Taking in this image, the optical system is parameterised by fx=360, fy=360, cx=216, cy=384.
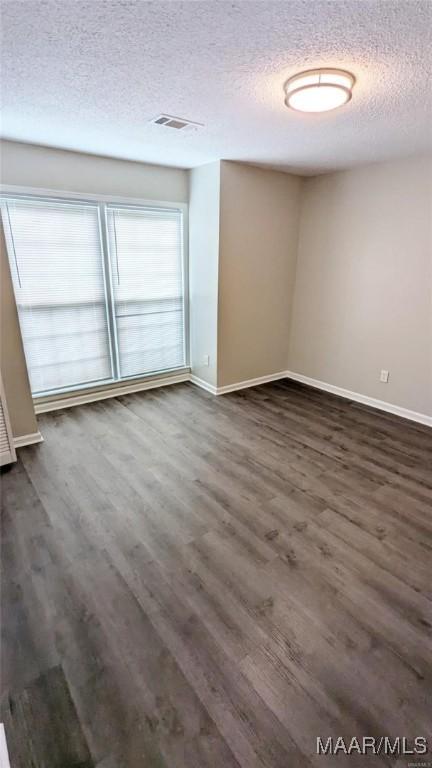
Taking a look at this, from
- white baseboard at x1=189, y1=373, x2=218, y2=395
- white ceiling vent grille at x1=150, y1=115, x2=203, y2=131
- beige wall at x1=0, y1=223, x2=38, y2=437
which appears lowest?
white baseboard at x1=189, y1=373, x2=218, y2=395

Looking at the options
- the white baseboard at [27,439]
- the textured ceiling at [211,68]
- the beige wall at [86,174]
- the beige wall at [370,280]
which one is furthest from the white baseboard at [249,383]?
the textured ceiling at [211,68]

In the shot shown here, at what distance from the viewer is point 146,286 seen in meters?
4.08

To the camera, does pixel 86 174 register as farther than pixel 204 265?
No

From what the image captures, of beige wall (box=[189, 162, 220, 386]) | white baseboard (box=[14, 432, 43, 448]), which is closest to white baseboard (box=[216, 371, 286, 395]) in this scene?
beige wall (box=[189, 162, 220, 386])

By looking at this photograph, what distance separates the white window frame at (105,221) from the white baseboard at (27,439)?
0.63m

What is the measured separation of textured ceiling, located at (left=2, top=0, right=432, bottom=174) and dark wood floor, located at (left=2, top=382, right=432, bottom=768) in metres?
2.38

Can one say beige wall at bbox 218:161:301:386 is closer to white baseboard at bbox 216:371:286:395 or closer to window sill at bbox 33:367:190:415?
white baseboard at bbox 216:371:286:395

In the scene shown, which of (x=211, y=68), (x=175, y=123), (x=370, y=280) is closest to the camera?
(x=211, y=68)

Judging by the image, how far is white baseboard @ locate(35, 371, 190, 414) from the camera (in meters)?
3.73

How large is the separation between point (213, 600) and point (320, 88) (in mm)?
2524

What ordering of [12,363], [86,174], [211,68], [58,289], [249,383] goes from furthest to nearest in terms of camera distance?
1. [249,383]
2. [58,289]
3. [86,174]
4. [12,363]
5. [211,68]

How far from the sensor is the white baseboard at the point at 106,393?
373 cm

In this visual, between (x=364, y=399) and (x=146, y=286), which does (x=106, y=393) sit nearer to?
(x=146, y=286)

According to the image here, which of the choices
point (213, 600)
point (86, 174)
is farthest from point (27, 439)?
point (86, 174)
